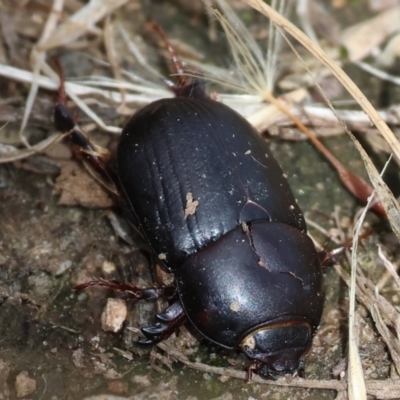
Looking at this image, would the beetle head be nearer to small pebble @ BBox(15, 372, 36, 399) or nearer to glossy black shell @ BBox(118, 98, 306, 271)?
glossy black shell @ BBox(118, 98, 306, 271)

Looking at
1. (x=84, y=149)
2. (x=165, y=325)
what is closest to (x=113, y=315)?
(x=165, y=325)

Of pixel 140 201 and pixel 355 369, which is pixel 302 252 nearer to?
pixel 355 369

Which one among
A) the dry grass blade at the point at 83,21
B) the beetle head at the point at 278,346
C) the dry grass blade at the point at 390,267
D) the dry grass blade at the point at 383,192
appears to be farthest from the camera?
the dry grass blade at the point at 83,21

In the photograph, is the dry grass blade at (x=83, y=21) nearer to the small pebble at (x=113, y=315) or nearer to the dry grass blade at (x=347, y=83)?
the dry grass blade at (x=347, y=83)

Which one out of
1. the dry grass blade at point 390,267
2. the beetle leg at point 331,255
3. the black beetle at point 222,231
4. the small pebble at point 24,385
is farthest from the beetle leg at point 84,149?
the dry grass blade at point 390,267

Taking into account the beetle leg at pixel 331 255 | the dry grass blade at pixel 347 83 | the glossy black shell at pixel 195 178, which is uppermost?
the dry grass blade at pixel 347 83

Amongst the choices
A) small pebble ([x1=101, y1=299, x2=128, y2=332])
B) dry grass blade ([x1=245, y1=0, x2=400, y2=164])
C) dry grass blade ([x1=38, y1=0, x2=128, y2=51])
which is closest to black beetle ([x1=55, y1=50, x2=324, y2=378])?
small pebble ([x1=101, y1=299, x2=128, y2=332])

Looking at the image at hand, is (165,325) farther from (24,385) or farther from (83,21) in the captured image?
(83,21)

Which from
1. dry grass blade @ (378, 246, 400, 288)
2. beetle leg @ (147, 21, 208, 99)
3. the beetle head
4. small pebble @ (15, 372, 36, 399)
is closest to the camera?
the beetle head

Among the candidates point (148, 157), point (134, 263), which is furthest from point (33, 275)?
point (148, 157)

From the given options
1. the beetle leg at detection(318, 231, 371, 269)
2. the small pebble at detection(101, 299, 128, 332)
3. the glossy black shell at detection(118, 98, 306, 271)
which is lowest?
the small pebble at detection(101, 299, 128, 332)
